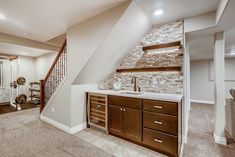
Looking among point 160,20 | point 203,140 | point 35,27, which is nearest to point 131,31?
point 160,20

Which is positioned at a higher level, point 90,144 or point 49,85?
point 49,85

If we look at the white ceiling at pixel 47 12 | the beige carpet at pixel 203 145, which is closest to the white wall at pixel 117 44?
the white ceiling at pixel 47 12

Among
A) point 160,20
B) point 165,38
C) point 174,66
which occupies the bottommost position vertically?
point 174,66

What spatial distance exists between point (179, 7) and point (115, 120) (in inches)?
94.8

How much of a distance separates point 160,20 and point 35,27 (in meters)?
2.95

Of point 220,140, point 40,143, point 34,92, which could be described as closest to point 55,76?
point 40,143

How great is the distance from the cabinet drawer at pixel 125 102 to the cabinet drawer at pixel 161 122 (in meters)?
0.21

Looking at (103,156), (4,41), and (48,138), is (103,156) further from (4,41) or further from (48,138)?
(4,41)

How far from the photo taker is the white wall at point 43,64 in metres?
5.71

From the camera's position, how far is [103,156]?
6.31ft

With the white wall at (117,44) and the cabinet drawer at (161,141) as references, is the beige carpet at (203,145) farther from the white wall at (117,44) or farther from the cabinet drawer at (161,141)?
the white wall at (117,44)

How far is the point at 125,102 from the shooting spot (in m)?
2.33

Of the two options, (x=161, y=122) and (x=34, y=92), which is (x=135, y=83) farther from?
(x=34, y=92)

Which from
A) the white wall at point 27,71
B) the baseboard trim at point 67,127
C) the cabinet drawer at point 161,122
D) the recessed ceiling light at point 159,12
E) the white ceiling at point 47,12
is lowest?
the baseboard trim at point 67,127
